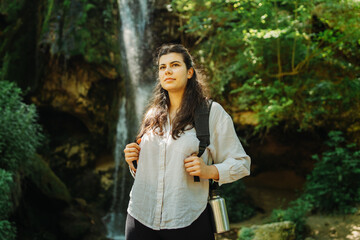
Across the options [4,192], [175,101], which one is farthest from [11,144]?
[175,101]

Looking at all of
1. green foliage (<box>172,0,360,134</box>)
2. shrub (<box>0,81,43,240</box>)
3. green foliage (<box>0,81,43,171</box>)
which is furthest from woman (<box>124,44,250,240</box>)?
green foliage (<box>172,0,360,134</box>)

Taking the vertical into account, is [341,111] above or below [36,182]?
above

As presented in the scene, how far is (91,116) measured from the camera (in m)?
9.66

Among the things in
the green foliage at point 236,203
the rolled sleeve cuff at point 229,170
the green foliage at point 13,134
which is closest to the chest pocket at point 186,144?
the rolled sleeve cuff at point 229,170

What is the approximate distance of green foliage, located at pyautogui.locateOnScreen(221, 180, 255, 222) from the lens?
8.44 metres

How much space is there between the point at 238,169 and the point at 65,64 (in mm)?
8212

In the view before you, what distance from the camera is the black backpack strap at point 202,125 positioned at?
1.57 metres

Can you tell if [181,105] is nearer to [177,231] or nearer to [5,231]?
[177,231]

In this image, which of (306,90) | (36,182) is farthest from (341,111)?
(36,182)

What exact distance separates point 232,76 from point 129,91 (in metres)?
3.67

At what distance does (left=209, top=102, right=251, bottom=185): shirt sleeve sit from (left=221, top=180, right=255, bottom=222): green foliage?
7.15 metres

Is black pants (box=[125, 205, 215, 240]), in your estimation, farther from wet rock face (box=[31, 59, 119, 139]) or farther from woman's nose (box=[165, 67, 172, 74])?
wet rock face (box=[31, 59, 119, 139])

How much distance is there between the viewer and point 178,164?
5.14 ft

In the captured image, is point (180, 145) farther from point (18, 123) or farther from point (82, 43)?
point (82, 43)
